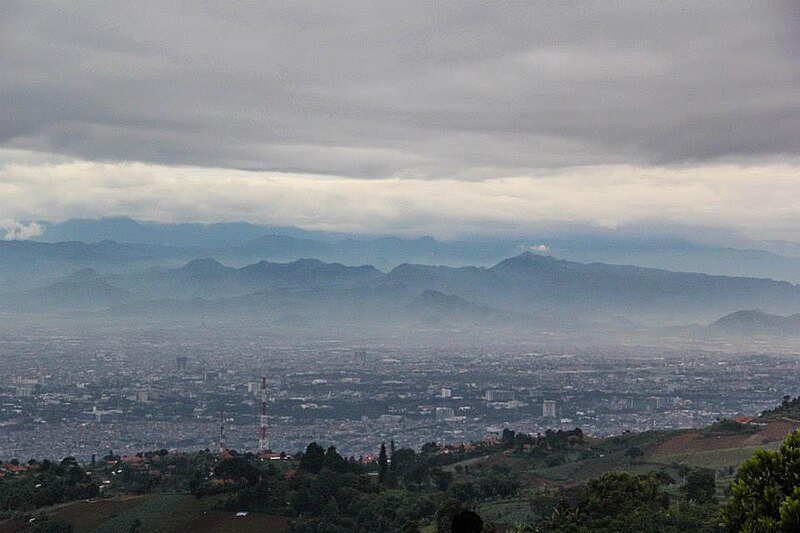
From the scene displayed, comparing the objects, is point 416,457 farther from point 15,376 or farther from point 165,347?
point 165,347

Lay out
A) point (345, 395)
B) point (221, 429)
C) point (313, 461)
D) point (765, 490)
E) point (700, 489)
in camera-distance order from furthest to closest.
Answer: point (345, 395), point (221, 429), point (313, 461), point (700, 489), point (765, 490)

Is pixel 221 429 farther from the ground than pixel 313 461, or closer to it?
closer to it

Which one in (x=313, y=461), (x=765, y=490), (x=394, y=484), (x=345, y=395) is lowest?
(x=345, y=395)

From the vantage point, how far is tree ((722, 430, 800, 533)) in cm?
1758

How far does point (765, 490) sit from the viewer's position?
1788 cm

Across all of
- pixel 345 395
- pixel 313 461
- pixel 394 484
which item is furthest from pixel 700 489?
pixel 345 395

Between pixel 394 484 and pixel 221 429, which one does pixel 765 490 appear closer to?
pixel 394 484

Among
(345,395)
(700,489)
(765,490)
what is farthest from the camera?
(345,395)

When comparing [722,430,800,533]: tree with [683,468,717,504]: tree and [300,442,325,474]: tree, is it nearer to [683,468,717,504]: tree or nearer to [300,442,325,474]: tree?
[683,468,717,504]: tree

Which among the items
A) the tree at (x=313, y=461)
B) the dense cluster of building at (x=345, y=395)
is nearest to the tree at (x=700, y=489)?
the tree at (x=313, y=461)

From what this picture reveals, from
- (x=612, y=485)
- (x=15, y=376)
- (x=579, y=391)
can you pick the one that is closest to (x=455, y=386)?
(x=579, y=391)

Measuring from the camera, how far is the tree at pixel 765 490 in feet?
57.7

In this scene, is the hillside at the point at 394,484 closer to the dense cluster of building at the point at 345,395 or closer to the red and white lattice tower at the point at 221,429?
the red and white lattice tower at the point at 221,429

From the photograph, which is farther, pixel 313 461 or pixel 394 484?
pixel 313 461
